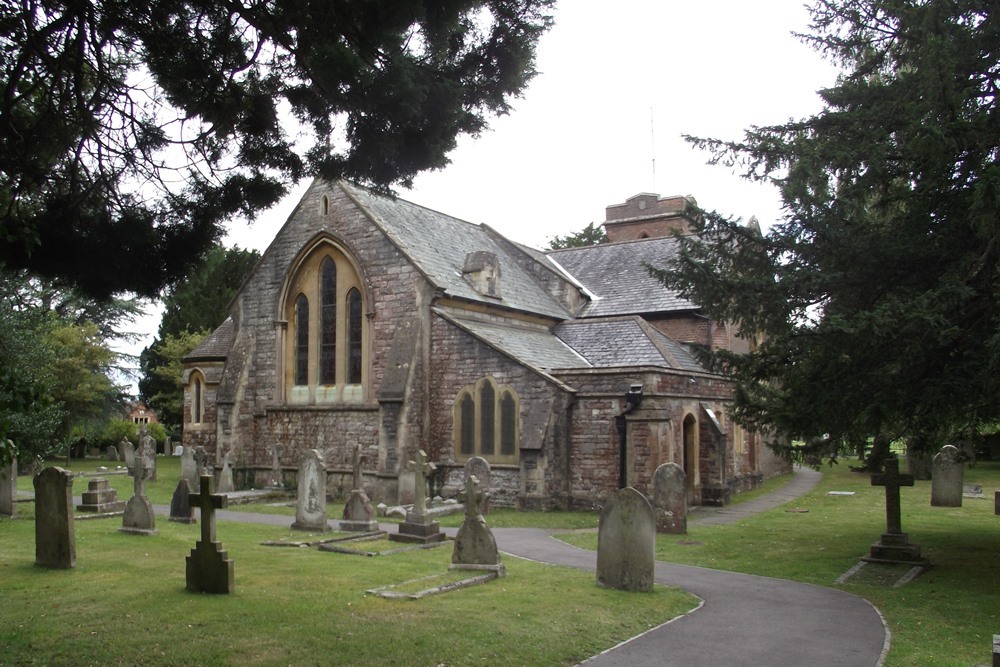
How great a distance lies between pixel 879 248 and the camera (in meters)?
11.2

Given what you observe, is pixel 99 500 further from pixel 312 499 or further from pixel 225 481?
pixel 312 499

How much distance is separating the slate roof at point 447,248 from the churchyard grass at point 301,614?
11513 millimetres

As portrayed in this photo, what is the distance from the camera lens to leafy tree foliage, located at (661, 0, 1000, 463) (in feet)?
33.5

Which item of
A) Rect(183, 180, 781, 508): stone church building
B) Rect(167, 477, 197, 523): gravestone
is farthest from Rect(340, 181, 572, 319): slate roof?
Rect(167, 477, 197, 523): gravestone

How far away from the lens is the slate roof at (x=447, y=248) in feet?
75.9

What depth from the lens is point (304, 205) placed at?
24.9 m

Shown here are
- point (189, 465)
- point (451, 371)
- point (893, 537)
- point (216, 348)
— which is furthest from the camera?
point (216, 348)

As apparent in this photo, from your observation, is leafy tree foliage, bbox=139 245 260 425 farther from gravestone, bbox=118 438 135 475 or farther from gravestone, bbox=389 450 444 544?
gravestone, bbox=389 450 444 544

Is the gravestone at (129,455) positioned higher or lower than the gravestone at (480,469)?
lower

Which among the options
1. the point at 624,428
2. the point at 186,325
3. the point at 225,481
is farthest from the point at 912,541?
the point at 186,325

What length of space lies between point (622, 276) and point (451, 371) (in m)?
10.4

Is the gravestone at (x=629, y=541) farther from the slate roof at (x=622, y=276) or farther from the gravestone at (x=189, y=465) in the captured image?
the gravestone at (x=189, y=465)

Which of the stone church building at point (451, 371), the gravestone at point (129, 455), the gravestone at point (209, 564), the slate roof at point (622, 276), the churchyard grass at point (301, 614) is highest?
the slate roof at point (622, 276)

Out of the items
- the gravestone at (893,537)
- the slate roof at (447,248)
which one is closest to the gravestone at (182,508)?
the slate roof at (447,248)
